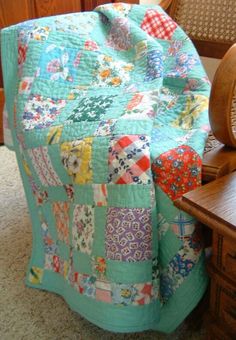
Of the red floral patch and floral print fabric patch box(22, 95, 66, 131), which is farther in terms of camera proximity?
floral print fabric patch box(22, 95, 66, 131)

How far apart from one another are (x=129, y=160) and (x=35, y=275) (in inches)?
20.7

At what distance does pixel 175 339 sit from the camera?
3.10 ft

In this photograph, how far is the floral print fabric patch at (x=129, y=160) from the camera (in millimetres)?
787

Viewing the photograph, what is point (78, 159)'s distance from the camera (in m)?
0.86

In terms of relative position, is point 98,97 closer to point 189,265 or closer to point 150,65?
point 150,65

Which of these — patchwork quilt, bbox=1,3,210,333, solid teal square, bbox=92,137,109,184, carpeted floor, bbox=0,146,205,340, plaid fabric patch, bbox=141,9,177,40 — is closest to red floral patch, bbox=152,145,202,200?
patchwork quilt, bbox=1,3,210,333

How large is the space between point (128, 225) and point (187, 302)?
22 centimetres

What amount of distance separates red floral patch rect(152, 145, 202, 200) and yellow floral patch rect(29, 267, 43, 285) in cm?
51

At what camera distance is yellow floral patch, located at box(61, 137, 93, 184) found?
84cm

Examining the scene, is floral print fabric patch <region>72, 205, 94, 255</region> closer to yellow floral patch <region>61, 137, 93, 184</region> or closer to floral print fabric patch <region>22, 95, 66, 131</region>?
yellow floral patch <region>61, 137, 93, 184</region>

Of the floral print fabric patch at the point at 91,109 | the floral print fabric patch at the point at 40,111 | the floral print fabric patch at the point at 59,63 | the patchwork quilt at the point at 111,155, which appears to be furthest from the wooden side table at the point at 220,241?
the floral print fabric patch at the point at 59,63

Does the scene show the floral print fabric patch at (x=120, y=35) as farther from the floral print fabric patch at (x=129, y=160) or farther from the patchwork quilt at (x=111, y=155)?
the floral print fabric patch at (x=129, y=160)

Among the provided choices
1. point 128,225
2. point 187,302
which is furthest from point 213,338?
point 128,225

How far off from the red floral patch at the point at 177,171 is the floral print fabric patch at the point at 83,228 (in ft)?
0.55
